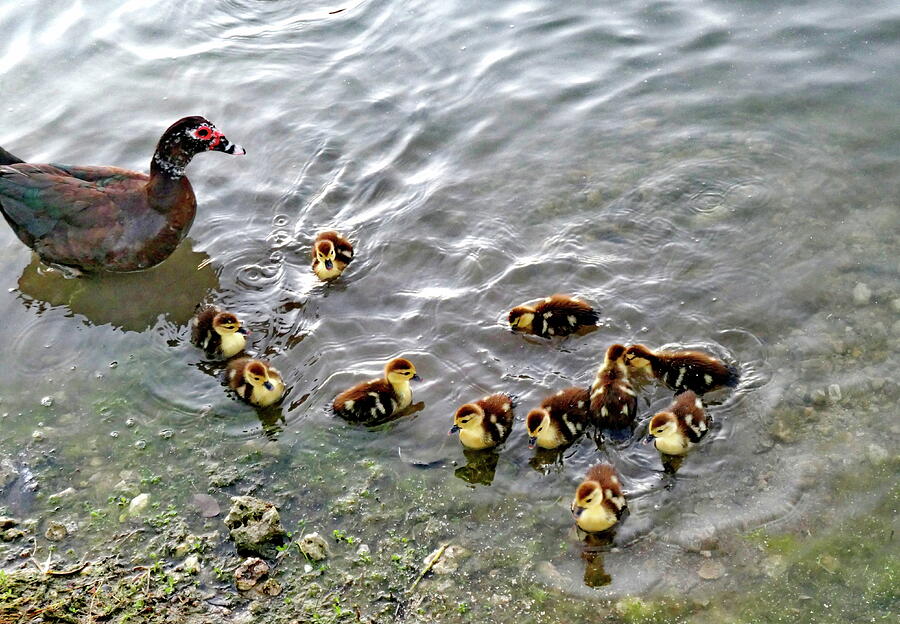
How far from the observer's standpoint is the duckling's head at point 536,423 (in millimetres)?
5191

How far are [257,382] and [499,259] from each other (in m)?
2.14

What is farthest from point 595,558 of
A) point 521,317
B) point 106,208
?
point 106,208

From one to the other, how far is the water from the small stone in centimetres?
4

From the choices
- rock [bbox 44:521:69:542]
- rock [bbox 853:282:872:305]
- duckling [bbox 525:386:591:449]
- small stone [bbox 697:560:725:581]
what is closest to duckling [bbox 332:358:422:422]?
duckling [bbox 525:386:591:449]

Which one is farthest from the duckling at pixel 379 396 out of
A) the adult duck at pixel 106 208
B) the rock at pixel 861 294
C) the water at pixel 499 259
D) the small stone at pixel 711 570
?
the rock at pixel 861 294

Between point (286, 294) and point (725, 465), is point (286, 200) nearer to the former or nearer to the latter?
point (286, 294)

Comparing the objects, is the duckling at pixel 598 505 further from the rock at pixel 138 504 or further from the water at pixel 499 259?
the rock at pixel 138 504

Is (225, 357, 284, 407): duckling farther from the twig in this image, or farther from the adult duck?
the adult duck

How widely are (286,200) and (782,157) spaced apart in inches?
164

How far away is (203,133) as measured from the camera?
724 centimetres

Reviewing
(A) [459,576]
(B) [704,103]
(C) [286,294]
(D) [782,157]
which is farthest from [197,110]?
(A) [459,576]

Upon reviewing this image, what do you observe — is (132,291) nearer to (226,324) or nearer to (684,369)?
(226,324)

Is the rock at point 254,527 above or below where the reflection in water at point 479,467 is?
above

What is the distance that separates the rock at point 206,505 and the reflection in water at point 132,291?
80.4 inches
